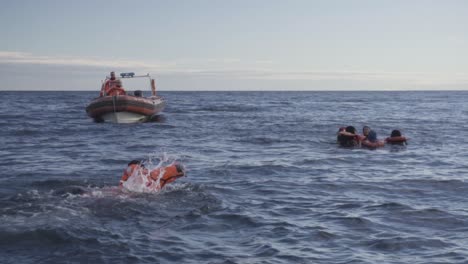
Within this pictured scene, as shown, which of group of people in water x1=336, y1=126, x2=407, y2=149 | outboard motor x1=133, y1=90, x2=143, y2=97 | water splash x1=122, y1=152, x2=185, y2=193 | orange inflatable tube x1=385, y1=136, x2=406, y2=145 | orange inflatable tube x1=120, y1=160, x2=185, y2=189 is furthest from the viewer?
outboard motor x1=133, y1=90, x2=143, y2=97

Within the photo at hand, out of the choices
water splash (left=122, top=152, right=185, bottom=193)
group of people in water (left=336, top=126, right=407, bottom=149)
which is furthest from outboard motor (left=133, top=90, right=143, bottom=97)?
water splash (left=122, top=152, right=185, bottom=193)

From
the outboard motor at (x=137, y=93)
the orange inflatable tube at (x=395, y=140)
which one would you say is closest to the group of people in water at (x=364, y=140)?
the orange inflatable tube at (x=395, y=140)

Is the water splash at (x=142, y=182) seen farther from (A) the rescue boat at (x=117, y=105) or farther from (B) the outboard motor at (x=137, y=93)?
(B) the outboard motor at (x=137, y=93)

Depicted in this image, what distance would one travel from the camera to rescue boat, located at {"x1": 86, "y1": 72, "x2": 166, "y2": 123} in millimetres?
29297

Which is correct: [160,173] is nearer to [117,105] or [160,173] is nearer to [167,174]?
[167,174]

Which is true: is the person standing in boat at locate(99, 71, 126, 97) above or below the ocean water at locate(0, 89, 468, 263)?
above

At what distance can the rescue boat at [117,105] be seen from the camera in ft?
96.1

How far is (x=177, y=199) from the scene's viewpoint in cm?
1063

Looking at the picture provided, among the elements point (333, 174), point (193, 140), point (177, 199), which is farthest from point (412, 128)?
point (177, 199)

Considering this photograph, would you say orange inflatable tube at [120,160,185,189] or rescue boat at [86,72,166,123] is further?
rescue boat at [86,72,166,123]

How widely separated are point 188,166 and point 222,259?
26.9ft

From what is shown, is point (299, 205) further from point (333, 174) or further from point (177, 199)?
point (333, 174)

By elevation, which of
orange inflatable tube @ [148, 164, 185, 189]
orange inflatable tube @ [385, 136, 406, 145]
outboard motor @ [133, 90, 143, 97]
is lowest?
orange inflatable tube @ [385, 136, 406, 145]

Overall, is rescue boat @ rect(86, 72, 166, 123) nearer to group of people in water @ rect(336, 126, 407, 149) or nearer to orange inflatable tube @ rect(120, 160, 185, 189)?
group of people in water @ rect(336, 126, 407, 149)
